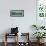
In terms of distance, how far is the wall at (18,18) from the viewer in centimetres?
708

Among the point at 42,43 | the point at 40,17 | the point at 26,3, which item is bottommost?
the point at 42,43

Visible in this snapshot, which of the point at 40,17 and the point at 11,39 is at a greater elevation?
the point at 40,17

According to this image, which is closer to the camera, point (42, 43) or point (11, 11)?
point (42, 43)

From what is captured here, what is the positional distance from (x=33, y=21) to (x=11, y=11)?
3.45ft

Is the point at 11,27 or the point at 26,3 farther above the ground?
the point at 26,3

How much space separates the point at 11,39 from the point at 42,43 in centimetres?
146

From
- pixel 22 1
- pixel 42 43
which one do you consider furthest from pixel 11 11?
pixel 42 43

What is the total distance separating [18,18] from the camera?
715cm

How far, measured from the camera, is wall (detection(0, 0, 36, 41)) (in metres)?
7.08

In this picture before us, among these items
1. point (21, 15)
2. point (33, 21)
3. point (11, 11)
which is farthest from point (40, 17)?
point (11, 11)

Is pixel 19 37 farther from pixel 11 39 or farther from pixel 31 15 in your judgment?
pixel 31 15

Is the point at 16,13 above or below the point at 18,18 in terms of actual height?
above

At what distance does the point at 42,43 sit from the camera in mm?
6574

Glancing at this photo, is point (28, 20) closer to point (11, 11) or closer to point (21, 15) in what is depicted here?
point (21, 15)
